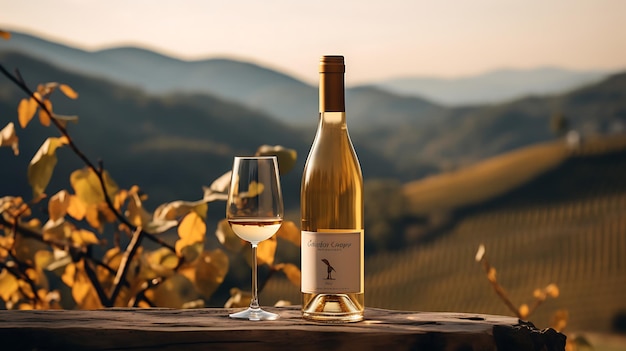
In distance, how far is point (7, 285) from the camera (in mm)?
1765

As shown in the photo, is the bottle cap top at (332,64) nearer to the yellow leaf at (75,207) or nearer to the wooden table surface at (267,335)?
the wooden table surface at (267,335)

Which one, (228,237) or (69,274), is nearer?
(228,237)

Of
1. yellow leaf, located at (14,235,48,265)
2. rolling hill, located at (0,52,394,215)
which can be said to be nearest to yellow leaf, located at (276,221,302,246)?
yellow leaf, located at (14,235,48,265)

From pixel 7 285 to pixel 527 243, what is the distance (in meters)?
30.3

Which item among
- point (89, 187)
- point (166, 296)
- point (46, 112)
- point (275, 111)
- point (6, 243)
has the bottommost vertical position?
point (166, 296)

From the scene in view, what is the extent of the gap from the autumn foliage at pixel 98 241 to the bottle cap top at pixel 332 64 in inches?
11.8

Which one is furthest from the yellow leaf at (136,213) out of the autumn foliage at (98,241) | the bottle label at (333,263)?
the bottle label at (333,263)

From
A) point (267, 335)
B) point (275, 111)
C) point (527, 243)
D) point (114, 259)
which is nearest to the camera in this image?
point (267, 335)

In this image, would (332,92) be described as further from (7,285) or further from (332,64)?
(7,285)

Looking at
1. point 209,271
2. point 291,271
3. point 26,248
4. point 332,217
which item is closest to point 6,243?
point 26,248

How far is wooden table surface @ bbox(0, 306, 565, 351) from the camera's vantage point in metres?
1.22

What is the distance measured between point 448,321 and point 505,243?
30.8 meters

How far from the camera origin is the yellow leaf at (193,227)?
1463 millimetres

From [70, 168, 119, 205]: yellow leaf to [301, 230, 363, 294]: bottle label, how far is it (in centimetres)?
53
